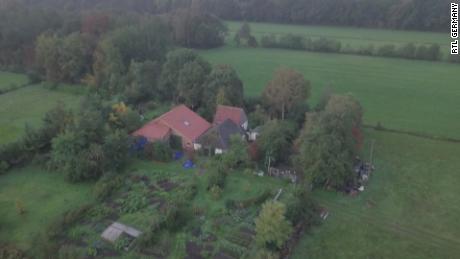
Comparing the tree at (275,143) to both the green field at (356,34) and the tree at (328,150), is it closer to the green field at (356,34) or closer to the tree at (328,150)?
the tree at (328,150)

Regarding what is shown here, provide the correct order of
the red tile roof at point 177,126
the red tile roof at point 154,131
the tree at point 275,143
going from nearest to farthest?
the tree at point 275,143, the red tile roof at point 154,131, the red tile roof at point 177,126

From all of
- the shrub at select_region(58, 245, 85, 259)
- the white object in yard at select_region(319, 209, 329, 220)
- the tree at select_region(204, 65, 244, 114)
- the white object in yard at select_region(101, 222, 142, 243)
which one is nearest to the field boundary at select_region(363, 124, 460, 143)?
the tree at select_region(204, 65, 244, 114)

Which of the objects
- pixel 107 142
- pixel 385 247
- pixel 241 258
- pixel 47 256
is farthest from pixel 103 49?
pixel 385 247

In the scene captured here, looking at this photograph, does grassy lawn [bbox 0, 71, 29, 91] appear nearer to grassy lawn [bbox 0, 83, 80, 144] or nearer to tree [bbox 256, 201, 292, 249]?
grassy lawn [bbox 0, 83, 80, 144]

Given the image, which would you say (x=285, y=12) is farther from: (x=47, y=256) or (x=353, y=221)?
(x=47, y=256)

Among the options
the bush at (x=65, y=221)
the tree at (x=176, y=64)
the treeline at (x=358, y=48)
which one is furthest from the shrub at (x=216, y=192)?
the treeline at (x=358, y=48)

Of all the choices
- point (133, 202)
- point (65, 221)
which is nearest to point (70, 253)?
point (65, 221)

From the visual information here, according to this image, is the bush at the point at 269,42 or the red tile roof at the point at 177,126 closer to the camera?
the red tile roof at the point at 177,126
